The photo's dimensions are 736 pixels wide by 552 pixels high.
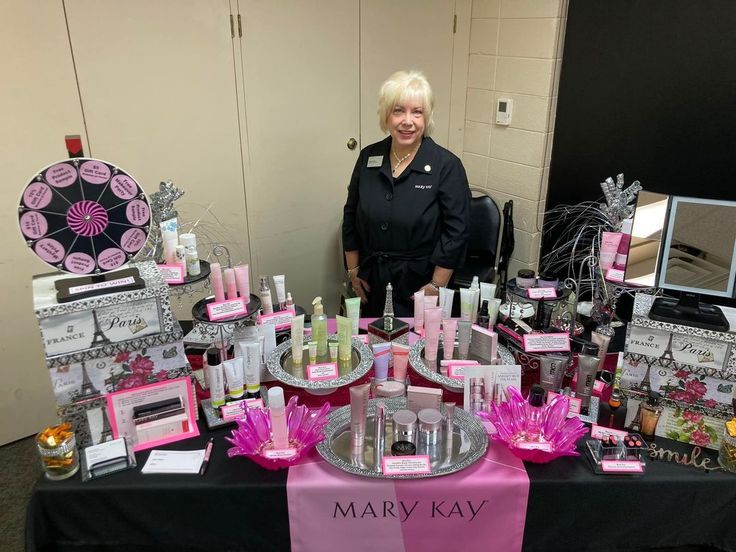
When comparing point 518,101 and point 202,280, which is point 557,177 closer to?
point 518,101

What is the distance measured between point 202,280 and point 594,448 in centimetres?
119

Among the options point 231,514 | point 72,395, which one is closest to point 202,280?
point 72,395

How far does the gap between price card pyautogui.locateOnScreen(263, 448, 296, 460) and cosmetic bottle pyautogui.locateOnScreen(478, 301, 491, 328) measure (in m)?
0.72

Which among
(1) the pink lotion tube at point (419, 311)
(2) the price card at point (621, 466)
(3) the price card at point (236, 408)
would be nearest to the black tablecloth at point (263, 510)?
(2) the price card at point (621, 466)

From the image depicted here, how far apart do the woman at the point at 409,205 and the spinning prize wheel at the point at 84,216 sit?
4.03 feet

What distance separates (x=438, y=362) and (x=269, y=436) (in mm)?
572

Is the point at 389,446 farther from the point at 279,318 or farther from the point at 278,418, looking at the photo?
the point at 279,318

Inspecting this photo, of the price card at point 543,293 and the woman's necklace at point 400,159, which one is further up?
the woman's necklace at point 400,159

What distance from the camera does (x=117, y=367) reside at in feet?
4.78

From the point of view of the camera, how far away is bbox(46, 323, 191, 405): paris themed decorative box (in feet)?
4.62

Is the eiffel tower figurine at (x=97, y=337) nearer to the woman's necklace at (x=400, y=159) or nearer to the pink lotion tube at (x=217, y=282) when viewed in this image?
Answer: the pink lotion tube at (x=217, y=282)

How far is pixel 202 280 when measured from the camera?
1.71 metres

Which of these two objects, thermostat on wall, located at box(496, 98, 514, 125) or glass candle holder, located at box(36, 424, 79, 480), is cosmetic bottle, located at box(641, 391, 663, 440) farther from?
thermostat on wall, located at box(496, 98, 514, 125)

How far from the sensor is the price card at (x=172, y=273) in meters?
1.65
